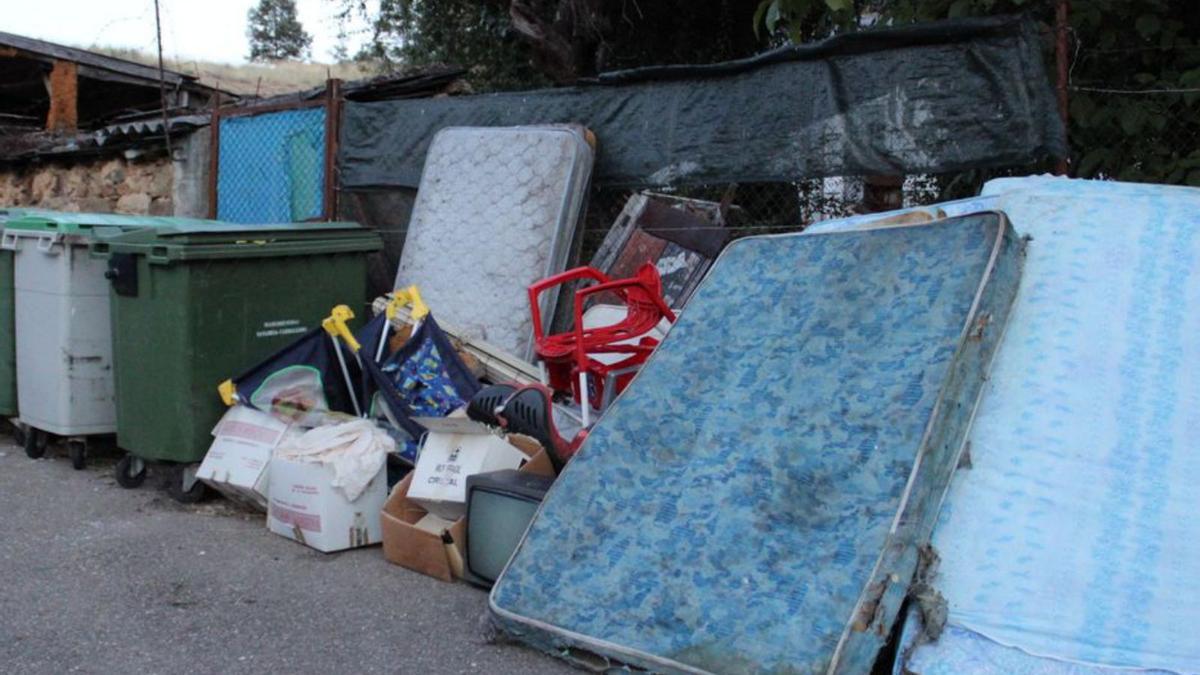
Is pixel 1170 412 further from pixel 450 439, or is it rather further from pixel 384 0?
pixel 384 0

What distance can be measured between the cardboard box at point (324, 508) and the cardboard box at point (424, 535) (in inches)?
6.5

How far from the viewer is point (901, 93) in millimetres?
5293

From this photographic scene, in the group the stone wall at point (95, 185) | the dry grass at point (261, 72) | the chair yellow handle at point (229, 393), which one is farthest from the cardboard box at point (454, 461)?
the dry grass at point (261, 72)

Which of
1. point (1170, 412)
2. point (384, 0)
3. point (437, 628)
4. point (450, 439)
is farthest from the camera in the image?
point (384, 0)

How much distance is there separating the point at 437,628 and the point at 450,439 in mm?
851

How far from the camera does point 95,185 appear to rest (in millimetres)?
10734

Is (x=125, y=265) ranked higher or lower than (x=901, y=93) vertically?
lower

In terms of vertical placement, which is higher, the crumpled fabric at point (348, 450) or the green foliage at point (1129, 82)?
the green foliage at point (1129, 82)

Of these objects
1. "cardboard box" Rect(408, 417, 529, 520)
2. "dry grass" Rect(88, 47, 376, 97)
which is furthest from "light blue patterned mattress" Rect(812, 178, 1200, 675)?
"dry grass" Rect(88, 47, 376, 97)

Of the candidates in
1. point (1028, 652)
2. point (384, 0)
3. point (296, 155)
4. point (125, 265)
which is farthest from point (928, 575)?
point (384, 0)

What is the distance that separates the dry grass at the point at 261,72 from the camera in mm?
22797

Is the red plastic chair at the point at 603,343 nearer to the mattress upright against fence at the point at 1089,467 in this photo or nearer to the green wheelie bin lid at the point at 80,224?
the mattress upright against fence at the point at 1089,467

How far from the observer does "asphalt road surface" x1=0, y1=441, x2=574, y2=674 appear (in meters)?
3.72

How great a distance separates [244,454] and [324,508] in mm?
690
